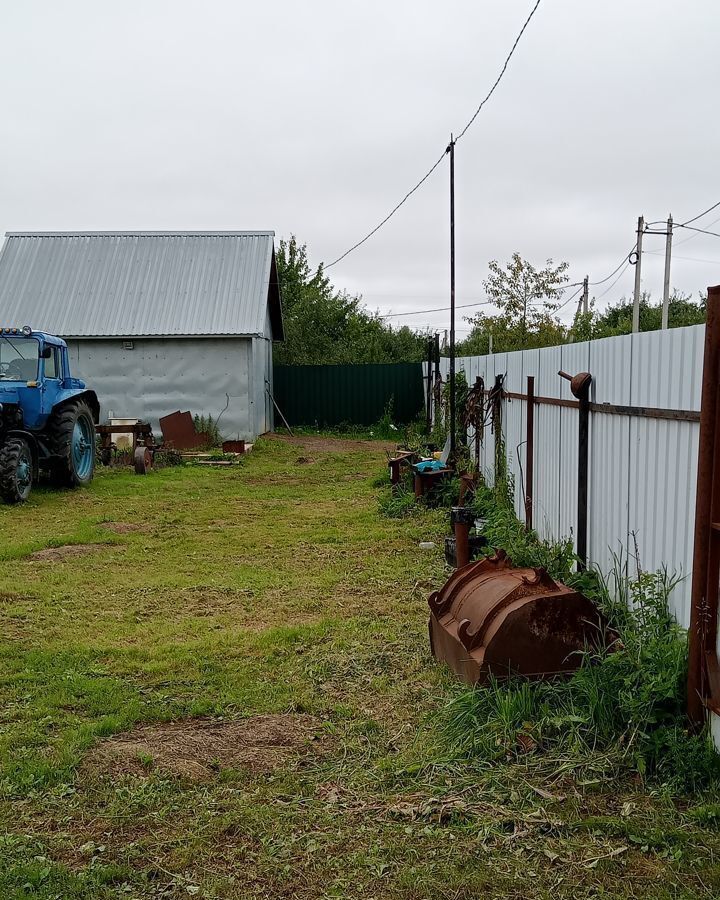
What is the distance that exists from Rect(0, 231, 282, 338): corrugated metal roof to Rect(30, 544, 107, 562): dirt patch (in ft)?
33.4

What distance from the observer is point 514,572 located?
172 inches

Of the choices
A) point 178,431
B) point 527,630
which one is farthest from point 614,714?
point 178,431

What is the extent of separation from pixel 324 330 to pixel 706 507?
26.8 m

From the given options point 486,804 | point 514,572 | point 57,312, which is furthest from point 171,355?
point 486,804

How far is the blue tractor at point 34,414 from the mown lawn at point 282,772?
3462 mm

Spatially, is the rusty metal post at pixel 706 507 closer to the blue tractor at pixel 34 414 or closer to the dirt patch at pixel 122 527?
the dirt patch at pixel 122 527

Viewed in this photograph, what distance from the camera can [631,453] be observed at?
13.8ft

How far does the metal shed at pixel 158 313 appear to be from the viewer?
1822 cm

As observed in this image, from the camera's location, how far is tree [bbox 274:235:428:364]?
2755cm

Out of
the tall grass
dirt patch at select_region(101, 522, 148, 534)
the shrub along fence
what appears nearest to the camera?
the tall grass

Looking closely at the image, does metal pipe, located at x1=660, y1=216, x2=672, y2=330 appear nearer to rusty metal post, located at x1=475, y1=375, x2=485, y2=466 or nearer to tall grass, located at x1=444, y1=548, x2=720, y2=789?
rusty metal post, located at x1=475, y1=375, x2=485, y2=466

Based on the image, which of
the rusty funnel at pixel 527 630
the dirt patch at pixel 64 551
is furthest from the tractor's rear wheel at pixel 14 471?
the rusty funnel at pixel 527 630

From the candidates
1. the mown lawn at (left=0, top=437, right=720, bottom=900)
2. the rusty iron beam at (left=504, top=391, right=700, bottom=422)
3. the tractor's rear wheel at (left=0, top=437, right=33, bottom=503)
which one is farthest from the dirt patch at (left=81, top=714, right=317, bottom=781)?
the tractor's rear wheel at (left=0, top=437, right=33, bottom=503)

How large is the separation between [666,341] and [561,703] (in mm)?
1684
